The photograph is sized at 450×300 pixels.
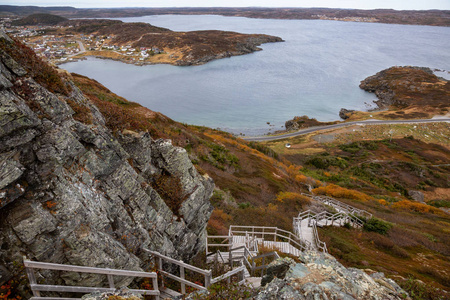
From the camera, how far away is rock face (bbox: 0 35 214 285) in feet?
19.4

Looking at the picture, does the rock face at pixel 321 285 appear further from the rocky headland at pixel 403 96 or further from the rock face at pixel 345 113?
the rock face at pixel 345 113

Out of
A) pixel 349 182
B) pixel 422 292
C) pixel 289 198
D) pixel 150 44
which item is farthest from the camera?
pixel 150 44

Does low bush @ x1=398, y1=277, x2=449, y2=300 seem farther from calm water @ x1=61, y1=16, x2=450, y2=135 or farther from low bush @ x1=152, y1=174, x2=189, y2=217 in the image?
calm water @ x1=61, y1=16, x2=450, y2=135

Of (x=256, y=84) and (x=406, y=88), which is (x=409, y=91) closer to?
(x=406, y=88)

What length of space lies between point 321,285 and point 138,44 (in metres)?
173

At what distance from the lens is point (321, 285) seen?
6465 millimetres

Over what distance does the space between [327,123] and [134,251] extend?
244 ft

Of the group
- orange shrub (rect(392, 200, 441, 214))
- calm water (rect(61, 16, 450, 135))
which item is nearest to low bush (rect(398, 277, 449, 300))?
orange shrub (rect(392, 200, 441, 214))

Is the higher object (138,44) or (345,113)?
(138,44)

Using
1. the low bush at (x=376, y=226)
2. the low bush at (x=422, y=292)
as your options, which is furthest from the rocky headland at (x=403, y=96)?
the low bush at (x=422, y=292)

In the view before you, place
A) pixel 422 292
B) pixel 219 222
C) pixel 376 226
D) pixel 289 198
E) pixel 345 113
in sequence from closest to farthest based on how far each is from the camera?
1. pixel 422 292
2. pixel 219 222
3. pixel 376 226
4. pixel 289 198
5. pixel 345 113

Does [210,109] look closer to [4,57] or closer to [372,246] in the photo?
[372,246]

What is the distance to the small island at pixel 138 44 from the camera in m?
130

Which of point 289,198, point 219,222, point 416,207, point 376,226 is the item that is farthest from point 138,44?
point 376,226
